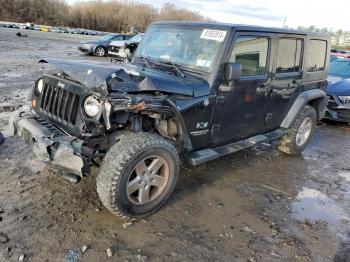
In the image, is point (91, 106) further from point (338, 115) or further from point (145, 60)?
point (338, 115)

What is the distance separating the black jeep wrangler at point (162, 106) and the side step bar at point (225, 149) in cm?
2

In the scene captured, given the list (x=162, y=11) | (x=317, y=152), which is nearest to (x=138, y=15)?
(x=162, y=11)

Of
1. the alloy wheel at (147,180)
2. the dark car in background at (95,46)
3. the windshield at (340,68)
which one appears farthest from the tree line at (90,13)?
the alloy wheel at (147,180)

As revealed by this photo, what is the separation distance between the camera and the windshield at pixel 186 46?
4.29m

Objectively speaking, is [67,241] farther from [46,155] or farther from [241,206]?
[241,206]

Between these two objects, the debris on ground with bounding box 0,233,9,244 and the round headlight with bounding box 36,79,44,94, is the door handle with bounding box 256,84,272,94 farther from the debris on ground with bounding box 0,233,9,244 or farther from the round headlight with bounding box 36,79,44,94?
the debris on ground with bounding box 0,233,9,244

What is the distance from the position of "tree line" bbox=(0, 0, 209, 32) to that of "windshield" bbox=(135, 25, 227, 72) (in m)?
38.1

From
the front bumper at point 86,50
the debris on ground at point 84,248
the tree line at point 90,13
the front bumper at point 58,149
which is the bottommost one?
the debris on ground at point 84,248

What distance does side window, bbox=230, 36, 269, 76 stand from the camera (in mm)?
4418

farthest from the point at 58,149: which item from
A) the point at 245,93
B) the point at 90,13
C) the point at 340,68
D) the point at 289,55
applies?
the point at 90,13

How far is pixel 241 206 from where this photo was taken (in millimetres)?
4324

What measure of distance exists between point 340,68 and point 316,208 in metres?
7.36

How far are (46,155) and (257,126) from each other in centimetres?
304

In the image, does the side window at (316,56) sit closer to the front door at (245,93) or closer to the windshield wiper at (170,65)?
the front door at (245,93)
